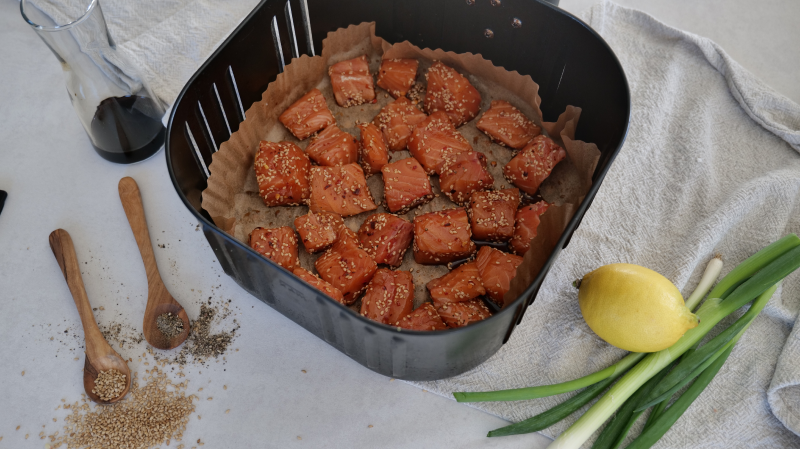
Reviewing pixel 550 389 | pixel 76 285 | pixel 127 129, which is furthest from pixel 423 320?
pixel 127 129

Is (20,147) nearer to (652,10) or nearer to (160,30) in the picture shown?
(160,30)

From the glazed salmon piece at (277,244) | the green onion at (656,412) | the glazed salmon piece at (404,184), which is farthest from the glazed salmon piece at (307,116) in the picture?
the green onion at (656,412)

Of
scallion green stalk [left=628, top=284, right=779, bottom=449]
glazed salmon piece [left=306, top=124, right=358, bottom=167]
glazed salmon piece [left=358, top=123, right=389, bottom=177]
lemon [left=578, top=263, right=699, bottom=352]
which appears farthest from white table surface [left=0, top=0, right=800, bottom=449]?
glazed salmon piece [left=358, top=123, right=389, bottom=177]

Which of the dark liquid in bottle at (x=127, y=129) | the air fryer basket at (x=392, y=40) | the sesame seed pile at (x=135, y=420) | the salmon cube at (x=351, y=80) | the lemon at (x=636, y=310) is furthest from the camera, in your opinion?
the salmon cube at (x=351, y=80)

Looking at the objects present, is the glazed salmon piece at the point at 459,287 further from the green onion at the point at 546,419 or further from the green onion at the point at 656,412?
the green onion at the point at 656,412

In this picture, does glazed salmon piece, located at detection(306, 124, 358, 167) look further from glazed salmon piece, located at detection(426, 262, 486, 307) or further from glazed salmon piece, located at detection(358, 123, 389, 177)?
glazed salmon piece, located at detection(426, 262, 486, 307)

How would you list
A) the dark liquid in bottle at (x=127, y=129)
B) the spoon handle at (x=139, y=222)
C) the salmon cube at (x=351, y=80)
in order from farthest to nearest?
the salmon cube at (x=351, y=80) → the dark liquid in bottle at (x=127, y=129) → the spoon handle at (x=139, y=222)

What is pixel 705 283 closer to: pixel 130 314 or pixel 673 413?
pixel 673 413
